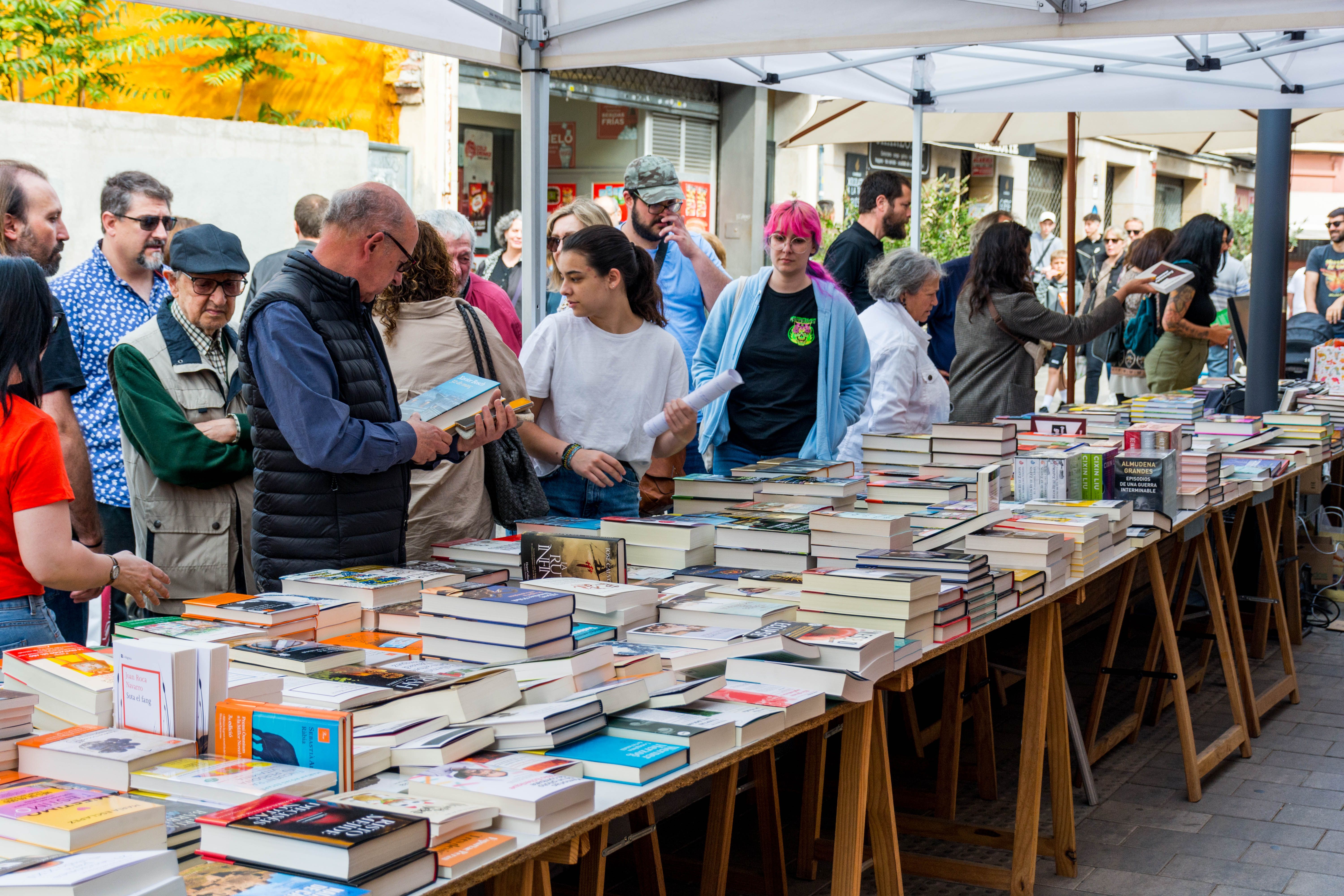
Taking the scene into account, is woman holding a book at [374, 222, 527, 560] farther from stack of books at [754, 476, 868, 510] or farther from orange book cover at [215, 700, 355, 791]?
orange book cover at [215, 700, 355, 791]

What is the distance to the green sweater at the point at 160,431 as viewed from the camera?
2.97 metres

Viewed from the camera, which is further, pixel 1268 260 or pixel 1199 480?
pixel 1268 260

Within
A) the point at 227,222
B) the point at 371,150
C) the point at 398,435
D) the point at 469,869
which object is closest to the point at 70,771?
the point at 469,869

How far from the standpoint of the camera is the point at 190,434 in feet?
9.78

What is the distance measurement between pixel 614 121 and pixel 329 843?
39.8 ft

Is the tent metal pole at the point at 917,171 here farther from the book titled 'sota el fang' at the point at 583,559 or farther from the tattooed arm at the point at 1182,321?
the book titled 'sota el fang' at the point at 583,559

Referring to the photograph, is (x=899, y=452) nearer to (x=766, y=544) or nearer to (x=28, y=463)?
(x=766, y=544)

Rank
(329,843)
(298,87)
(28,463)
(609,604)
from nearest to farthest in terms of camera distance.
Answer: (329,843) → (28,463) → (609,604) → (298,87)

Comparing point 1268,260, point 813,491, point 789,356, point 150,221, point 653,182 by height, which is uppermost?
point 653,182

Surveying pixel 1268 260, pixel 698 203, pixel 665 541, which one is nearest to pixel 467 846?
pixel 665 541

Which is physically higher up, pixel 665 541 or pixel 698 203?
pixel 698 203

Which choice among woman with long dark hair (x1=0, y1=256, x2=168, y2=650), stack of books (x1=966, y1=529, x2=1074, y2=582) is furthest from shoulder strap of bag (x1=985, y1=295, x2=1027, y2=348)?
woman with long dark hair (x1=0, y1=256, x2=168, y2=650)

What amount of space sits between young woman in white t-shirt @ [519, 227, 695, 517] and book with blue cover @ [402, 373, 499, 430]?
642 millimetres

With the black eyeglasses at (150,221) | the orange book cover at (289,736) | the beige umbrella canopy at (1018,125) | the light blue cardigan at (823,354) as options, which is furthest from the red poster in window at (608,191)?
the orange book cover at (289,736)
